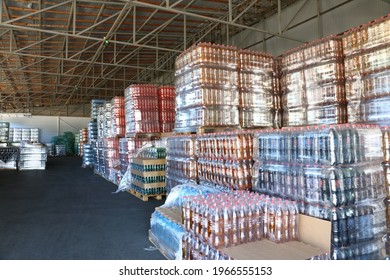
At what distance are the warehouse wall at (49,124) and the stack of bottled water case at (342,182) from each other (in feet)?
111

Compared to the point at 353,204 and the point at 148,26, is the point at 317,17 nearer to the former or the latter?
the point at 148,26

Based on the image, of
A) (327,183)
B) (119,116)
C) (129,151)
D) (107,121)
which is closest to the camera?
(327,183)

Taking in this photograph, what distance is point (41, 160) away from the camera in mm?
16344

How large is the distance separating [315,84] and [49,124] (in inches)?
1300

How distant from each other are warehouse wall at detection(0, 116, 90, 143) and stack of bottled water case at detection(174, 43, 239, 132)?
30884mm

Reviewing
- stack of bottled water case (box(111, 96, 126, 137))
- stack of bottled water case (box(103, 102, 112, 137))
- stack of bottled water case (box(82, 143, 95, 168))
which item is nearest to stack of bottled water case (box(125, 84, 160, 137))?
stack of bottled water case (box(111, 96, 126, 137))

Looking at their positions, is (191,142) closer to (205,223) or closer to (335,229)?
(205,223)

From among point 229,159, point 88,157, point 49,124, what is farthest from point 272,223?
point 49,124

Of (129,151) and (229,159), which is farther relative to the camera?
(129,151)

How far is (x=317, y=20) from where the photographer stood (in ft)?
33.4

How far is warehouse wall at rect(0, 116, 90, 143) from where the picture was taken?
32156 millimetres

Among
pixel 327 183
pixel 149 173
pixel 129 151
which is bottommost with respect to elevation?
pixel 149 173
